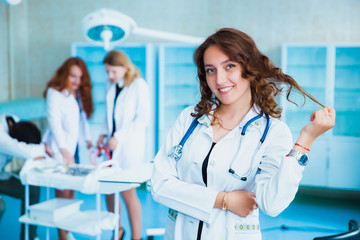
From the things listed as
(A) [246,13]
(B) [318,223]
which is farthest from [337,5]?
(B) [318,223]

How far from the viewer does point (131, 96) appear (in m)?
2.76

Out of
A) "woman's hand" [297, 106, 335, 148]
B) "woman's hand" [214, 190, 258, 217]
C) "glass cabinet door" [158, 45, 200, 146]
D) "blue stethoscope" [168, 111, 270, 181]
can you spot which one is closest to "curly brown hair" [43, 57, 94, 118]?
"glass cabinet door" [158, 45, 200, 146]

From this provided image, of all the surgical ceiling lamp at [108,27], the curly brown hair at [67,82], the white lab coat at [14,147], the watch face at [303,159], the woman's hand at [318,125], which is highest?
the surgical ceiling lamp at [108,27]

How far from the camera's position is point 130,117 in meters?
2.79

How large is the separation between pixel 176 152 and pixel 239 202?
11.0 inches

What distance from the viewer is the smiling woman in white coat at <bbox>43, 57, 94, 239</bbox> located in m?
2.82

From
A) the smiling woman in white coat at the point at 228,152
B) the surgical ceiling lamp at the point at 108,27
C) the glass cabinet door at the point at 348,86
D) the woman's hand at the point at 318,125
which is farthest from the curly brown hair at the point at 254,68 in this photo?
the glass cabinet door at the point at 348,86

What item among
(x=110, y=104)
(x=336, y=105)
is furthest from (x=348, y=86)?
(x=110, y=104)

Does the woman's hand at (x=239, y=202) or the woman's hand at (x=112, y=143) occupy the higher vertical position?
the woman's hand at (x=239, y=202)

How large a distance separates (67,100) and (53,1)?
2869 millimetres

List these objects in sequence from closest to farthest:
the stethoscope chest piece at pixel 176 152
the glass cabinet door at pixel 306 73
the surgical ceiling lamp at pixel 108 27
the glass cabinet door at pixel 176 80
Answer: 1. the stethoscope chest piece at pixel 176 152
2. the surgical ceiling lamp at pixel 108 27
3. the glass cabinet door at pixel 306 73
4. the glass cabinet door at pixel 176 80

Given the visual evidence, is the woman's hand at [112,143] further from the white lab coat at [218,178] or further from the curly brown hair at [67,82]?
the white lab coat at [218,178]

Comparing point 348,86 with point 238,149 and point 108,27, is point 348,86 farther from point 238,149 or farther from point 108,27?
point 238,149

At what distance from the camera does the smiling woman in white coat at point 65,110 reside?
111 inches
